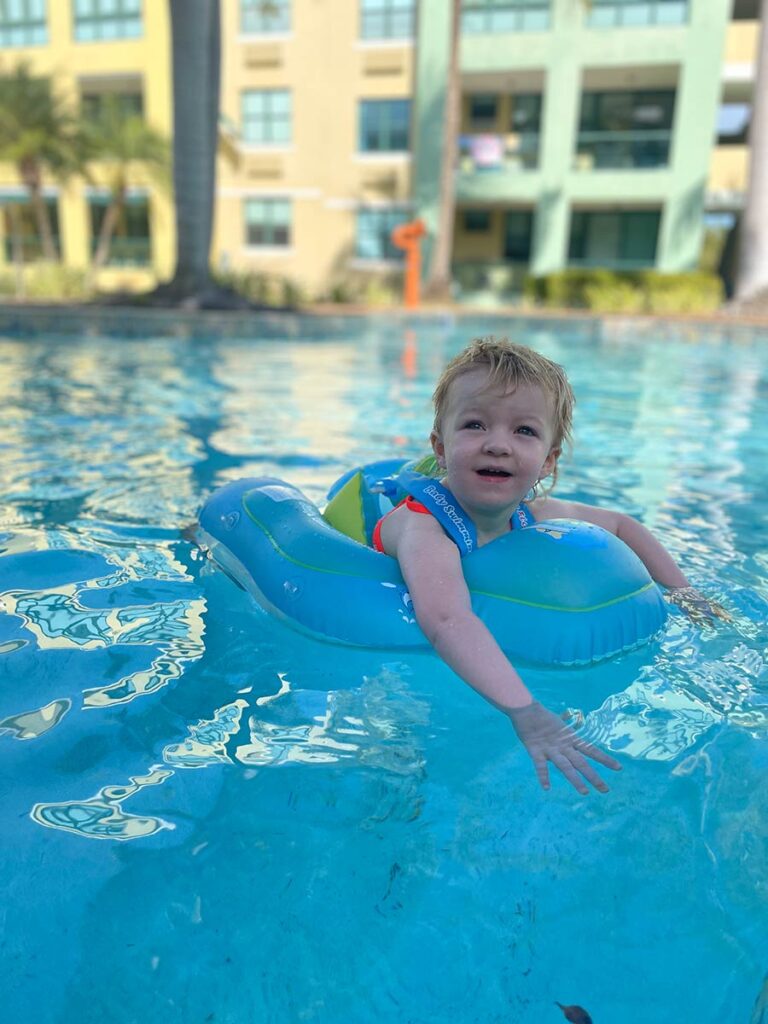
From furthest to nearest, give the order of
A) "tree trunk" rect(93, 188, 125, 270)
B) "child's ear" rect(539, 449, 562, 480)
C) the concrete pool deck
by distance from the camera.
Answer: "tree trunk" rect(93, 188, 125, 270)
the concrete pool deck
"child's ear" rect(539, 449, 562, 480)

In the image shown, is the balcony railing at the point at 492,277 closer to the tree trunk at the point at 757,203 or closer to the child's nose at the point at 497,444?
the tree trunk at the point at 757,203

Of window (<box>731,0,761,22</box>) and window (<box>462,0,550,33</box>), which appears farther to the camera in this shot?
window (<box>731,0,761,22</box>)

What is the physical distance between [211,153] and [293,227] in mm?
11553

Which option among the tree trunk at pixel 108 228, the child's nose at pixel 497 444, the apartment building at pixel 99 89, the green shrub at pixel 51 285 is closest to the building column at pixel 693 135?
the apartment building at pixel 99 89

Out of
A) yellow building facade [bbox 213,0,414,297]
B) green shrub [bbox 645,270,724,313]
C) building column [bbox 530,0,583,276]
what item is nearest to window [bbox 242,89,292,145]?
yellow building facade [bbox 213,0,414,297]

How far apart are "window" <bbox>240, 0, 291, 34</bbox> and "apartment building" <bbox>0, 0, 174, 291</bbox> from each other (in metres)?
2.36

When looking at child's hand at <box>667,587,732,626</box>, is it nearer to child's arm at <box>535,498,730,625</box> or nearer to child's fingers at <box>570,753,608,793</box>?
child's arm at <box>535,498,730,625</box>

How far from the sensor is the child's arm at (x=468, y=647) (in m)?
1.69

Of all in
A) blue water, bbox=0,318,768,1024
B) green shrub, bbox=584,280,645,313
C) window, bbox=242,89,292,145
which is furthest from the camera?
window, bbox=242,89,292,145

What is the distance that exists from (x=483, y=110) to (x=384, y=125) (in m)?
3.10

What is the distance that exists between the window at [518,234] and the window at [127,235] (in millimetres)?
10940

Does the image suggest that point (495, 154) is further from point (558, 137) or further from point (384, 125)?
point (384, 125)

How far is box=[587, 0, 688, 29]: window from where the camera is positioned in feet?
68.5

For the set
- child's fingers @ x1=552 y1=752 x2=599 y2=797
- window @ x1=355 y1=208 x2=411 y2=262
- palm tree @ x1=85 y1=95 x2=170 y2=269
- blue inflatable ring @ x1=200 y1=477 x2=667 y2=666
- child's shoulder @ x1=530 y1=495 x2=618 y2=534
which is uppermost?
palm tree @ x1=85 y1=95 x2=170 y2=269
